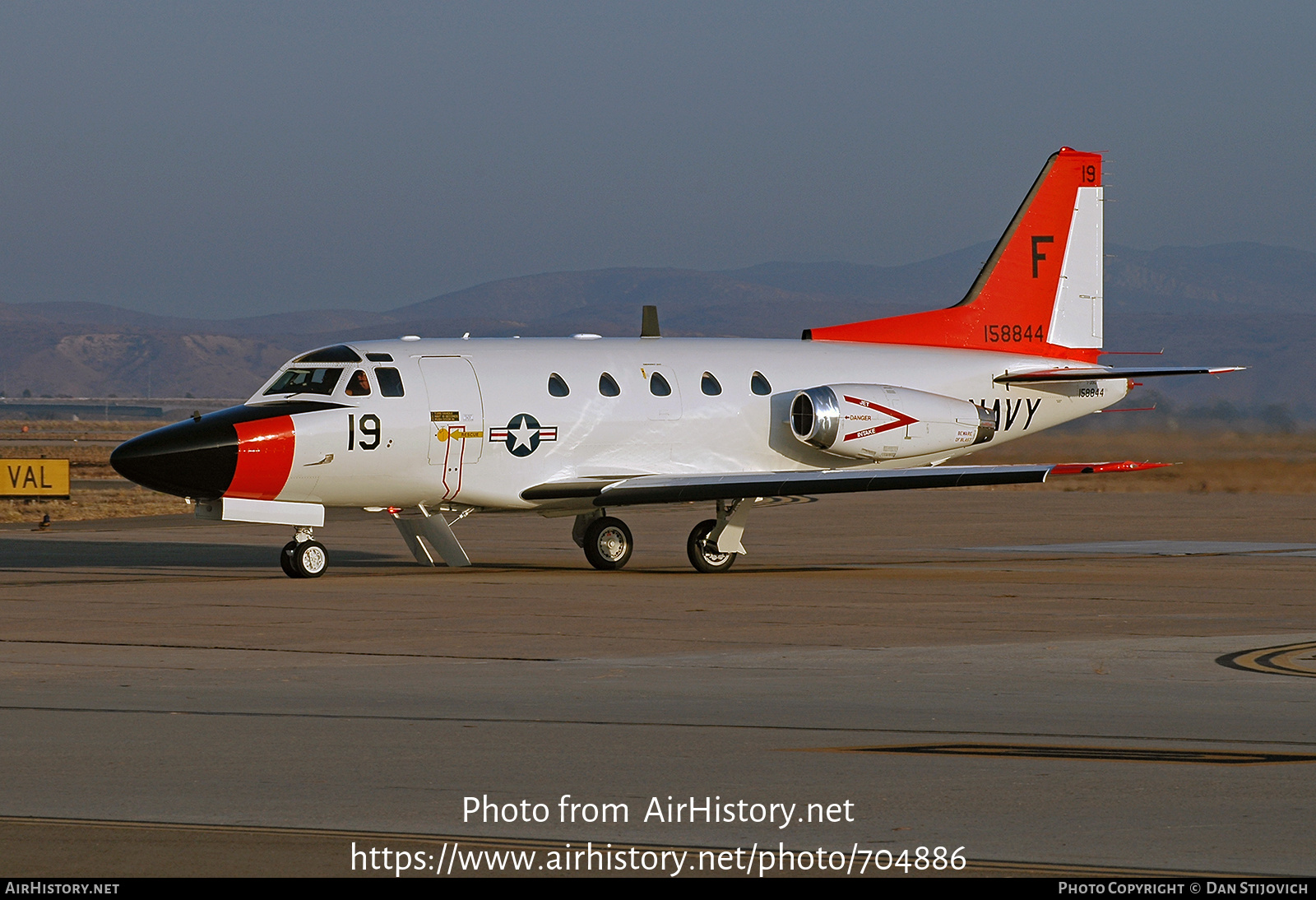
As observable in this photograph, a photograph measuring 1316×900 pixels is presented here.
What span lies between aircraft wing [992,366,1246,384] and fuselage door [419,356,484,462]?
9.18m

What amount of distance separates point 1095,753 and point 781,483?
46.0 ft

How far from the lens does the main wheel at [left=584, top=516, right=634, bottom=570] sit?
2586 centimetres

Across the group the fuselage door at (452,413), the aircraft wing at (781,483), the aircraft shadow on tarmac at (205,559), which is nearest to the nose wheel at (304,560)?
the aircraft shadow on tarmac at (205,559)

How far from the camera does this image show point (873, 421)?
2670 centimetres

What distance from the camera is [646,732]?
11.0 metres

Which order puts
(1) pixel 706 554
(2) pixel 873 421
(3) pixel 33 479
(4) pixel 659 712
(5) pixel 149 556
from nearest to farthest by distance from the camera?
(4) pixel 659 712 < (1) pixel 706 554 < (2) pixel 873 421 < (5) pixel 149 556 < (3) pixel 33 479

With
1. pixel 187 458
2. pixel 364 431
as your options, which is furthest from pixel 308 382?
pixel 187 458

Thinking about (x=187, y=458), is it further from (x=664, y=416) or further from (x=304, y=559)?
(x=664, y=416)

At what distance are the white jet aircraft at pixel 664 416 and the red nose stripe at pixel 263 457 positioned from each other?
0.03 m

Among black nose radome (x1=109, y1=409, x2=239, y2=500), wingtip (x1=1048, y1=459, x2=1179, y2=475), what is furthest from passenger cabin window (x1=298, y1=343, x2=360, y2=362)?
wingtip (x1=1048, y1=459, x2=1179, y2=475)

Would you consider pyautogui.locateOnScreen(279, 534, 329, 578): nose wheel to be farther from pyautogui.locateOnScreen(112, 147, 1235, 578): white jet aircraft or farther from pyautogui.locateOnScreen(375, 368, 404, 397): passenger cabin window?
pyautogui.locateOnScreen(375, 368, 404, 397): passenger cabin window

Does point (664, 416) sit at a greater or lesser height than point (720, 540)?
greater

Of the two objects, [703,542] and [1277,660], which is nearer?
[1277,660]
